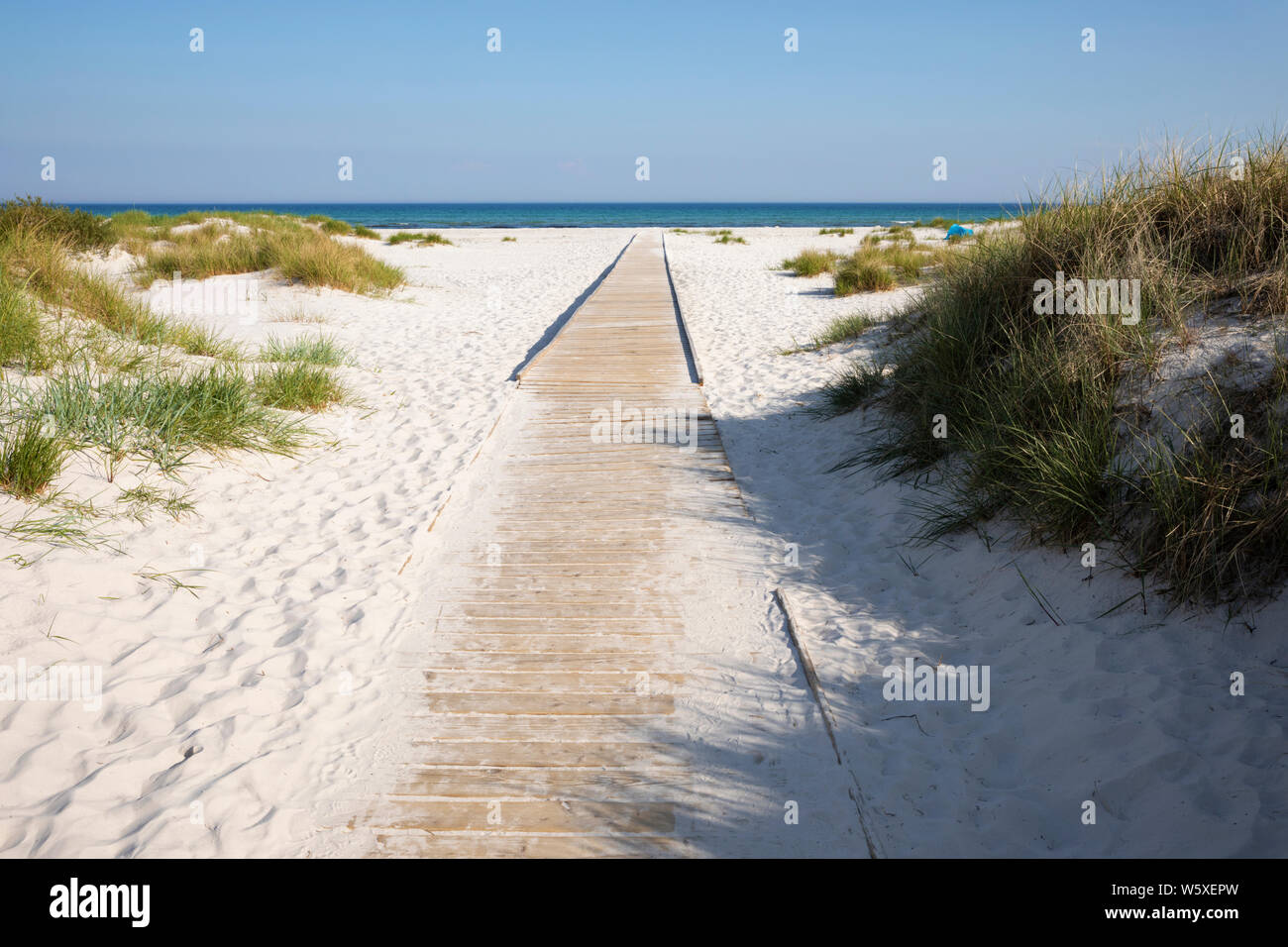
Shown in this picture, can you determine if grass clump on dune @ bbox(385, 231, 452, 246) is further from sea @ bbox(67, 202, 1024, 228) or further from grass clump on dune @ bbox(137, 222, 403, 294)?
grass clump on dune @ bbox(137, 222, 403, 294)

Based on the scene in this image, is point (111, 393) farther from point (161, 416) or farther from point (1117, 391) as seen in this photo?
point (1117, 391)

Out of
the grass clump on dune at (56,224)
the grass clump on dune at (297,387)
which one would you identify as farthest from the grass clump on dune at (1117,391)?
the grass clump on dune at (56,224)

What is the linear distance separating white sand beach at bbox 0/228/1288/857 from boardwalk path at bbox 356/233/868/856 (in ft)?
0.13

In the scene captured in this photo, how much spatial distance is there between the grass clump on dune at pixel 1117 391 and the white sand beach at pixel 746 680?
26cm

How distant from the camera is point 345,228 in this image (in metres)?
29.1

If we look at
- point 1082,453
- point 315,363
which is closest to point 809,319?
point 315,363

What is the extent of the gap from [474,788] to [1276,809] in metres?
2.76

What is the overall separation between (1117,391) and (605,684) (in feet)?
11.3

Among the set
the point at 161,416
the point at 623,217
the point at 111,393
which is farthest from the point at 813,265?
the point at 623,217

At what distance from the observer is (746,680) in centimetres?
352

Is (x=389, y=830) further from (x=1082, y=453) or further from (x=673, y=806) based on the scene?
(x=1082, y=453)

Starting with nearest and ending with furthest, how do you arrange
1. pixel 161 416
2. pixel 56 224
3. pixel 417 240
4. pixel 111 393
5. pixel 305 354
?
pixel 111 393 → pixel 161 416 → pixel 305 354 → pixel 56 224 → pixel 417 240
